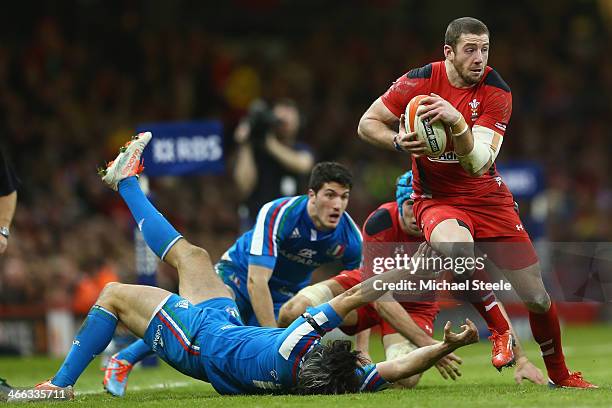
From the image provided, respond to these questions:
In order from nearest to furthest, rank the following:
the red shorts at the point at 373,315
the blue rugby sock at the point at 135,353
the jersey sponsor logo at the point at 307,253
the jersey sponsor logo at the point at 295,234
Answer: the blue rugby sock at the point at 135,353
the red shorts at the point at 373,315
the jersey sponsor logo at the point at 295,234
the jersey sponsor logo at the point at 307,253

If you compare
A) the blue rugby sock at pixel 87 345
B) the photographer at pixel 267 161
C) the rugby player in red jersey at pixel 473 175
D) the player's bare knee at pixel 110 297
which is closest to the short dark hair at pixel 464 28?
the rugby player in red jersey at pixel 473 175

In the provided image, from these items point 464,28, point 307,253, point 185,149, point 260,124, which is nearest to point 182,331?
point 307,253

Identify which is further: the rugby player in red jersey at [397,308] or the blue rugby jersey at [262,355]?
the rugby player in red jersey at [397,308]

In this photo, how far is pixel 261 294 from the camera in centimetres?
928

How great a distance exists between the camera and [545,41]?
23.6m

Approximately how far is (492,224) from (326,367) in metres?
1.55

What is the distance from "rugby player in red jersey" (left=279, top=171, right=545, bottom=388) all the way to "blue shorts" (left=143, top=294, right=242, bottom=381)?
1344 mm

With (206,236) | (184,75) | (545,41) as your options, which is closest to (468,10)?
(545,41)

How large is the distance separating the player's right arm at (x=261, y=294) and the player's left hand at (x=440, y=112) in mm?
2623

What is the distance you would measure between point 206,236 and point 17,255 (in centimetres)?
309

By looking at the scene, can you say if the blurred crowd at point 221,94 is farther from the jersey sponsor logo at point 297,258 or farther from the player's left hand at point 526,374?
the player's left hand at point 526,374

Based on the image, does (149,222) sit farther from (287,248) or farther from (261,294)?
(287,248)

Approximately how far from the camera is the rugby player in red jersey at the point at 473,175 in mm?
7531

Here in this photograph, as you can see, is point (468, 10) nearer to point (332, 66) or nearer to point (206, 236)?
point (332, 66)
